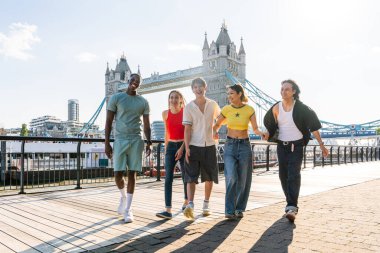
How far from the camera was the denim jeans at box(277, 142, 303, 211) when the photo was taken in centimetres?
383

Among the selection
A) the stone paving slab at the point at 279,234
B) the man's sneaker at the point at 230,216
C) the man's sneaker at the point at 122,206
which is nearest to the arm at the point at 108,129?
the man's sneaker at the point at 122,206

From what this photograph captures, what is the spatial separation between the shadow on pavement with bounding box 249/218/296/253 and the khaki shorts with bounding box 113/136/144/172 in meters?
1.44

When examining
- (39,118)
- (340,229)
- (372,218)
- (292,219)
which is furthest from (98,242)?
(39,118)

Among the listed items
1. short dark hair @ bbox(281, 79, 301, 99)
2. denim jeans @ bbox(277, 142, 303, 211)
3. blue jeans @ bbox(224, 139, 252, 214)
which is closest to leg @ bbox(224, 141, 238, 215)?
blue jeans @ bbox(224, 139, 252, 214)

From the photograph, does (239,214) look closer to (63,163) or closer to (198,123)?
(198,123)

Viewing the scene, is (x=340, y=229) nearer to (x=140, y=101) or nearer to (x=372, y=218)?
(x=372, y=218)

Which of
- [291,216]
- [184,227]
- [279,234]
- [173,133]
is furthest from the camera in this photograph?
[173,133]

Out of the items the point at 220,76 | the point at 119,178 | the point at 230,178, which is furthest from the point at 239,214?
the point at 220,76

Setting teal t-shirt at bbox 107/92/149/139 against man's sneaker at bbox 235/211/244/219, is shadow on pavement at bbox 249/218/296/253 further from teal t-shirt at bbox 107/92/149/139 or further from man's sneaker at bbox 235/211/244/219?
teal t-shirt at bbox 107/92/149/139

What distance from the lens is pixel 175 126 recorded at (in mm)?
4125

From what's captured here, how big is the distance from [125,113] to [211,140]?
98 cm

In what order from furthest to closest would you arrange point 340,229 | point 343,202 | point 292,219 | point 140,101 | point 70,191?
point 70,191, point 343,202, point 140,101, point 292,219, point 340,229

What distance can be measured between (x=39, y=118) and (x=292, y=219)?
188244mm

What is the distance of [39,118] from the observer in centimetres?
17650
